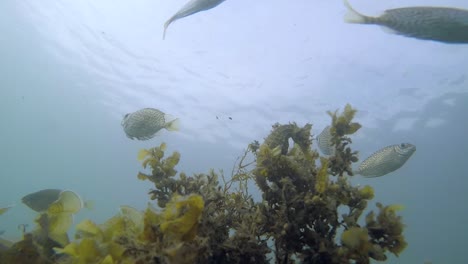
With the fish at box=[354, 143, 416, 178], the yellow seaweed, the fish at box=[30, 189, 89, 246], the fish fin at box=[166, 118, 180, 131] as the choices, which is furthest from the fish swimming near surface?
the fish at box=[354, 143, 416, 178]

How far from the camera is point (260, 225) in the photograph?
8.82ft

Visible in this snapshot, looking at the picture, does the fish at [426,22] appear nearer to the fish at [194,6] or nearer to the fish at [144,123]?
the fish at [194,6]

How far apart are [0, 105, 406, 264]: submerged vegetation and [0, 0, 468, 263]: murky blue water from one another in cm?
502

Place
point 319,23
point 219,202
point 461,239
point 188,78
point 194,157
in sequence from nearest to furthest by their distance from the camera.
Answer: point 219,202 → point 319,23 → point 188,78 → point 194,157 → point 461,239

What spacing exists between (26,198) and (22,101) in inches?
2231

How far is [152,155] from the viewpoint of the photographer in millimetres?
3225

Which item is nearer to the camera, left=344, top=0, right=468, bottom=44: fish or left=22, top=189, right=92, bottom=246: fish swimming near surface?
left=344, top=0, right=468, bottom=44: fish

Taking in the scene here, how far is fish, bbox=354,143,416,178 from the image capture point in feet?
11.3

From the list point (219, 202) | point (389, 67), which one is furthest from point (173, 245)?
point (389, 67)

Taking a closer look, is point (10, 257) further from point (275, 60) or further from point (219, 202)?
point (275, 60)

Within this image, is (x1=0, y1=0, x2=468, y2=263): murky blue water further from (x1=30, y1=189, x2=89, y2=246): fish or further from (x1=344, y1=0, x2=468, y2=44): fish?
(x1=344, y1=0, x2=468, y2=44): fish

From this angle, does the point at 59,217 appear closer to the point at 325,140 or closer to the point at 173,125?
the point at 173,125

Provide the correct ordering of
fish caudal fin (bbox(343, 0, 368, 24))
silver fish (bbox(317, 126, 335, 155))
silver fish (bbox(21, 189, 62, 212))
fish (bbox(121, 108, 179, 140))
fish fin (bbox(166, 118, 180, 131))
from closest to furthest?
fish caudal fin (bbox(343, 0, 368, 24)) → silver fish (bbox(21, 189, 62, 212)) → silver fish (bbox(317, 126, 335, 155)) → fish (bbox(121, 108, 179, 140)) → fish fin (bbox(166, 118, 180, 131))

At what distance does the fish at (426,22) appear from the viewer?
189 centimetres
